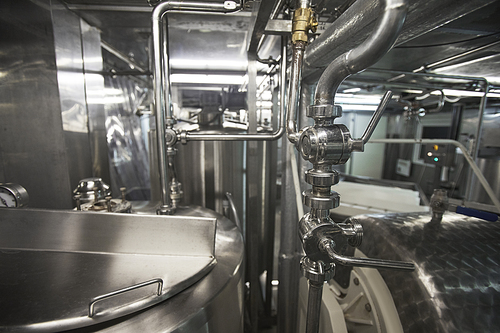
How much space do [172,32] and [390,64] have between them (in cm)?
172

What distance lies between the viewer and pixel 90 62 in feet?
4.84

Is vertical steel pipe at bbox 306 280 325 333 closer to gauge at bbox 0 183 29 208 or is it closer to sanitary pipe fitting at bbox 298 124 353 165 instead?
sanitary pipe fitting at bbox 298 124 353 165

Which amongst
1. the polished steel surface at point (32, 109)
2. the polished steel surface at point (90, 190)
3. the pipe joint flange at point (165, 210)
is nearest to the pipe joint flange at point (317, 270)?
the pipe joint flange at point (165, 210)

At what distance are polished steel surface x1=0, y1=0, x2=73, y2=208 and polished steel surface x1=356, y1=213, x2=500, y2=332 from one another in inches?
62.4

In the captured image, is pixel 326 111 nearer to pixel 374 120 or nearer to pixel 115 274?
pixel 374 120

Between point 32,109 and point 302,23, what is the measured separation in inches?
55.0

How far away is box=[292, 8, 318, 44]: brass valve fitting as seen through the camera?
70cm

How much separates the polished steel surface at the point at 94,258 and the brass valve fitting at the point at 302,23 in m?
0.62

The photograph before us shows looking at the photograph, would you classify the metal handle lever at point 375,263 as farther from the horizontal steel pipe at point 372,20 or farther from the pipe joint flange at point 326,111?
the horizontal steel pipe at point 372,20

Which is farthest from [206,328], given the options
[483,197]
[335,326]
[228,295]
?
[483,197]

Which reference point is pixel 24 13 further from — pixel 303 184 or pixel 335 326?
pixel 335 326

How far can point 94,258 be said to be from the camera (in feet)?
2.16

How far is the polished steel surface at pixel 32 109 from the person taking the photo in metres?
1.15

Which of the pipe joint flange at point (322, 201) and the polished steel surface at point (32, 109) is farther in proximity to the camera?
the polished steel surface at point (32, 109)
